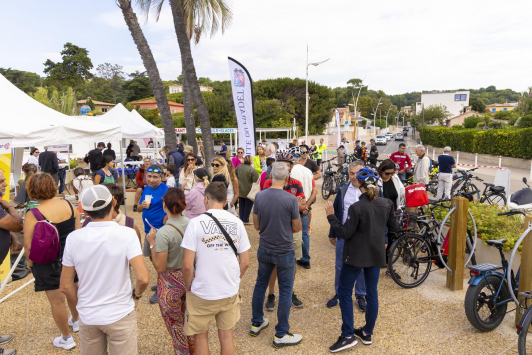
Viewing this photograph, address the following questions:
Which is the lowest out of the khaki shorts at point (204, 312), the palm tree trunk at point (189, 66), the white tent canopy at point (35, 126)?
the khaki shorts at point (204, 312)

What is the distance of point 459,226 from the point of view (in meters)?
4.29

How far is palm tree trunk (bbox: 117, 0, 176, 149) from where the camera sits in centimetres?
1090

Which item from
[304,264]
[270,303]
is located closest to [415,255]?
[304,264]

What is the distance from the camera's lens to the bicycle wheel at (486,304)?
11.4 feet

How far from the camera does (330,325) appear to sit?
383 cm

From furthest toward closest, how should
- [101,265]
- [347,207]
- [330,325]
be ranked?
[347,207]
[330,325]
[101,265]

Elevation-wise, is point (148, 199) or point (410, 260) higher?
point (148, 199)

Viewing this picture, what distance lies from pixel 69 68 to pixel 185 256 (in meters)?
73.5

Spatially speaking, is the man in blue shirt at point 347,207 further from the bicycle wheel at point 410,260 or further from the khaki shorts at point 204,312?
the khaki shorts at point 204,312

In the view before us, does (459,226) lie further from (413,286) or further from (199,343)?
(199,343)

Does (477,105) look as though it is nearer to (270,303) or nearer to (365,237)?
(270,303)

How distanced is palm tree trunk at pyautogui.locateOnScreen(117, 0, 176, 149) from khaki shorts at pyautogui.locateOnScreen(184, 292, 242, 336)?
9661mm

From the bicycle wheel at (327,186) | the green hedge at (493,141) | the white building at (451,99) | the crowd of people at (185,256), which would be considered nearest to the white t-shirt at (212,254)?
the crowd of people at (185,256)

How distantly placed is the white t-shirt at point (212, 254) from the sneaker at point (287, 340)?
1.16 meters
